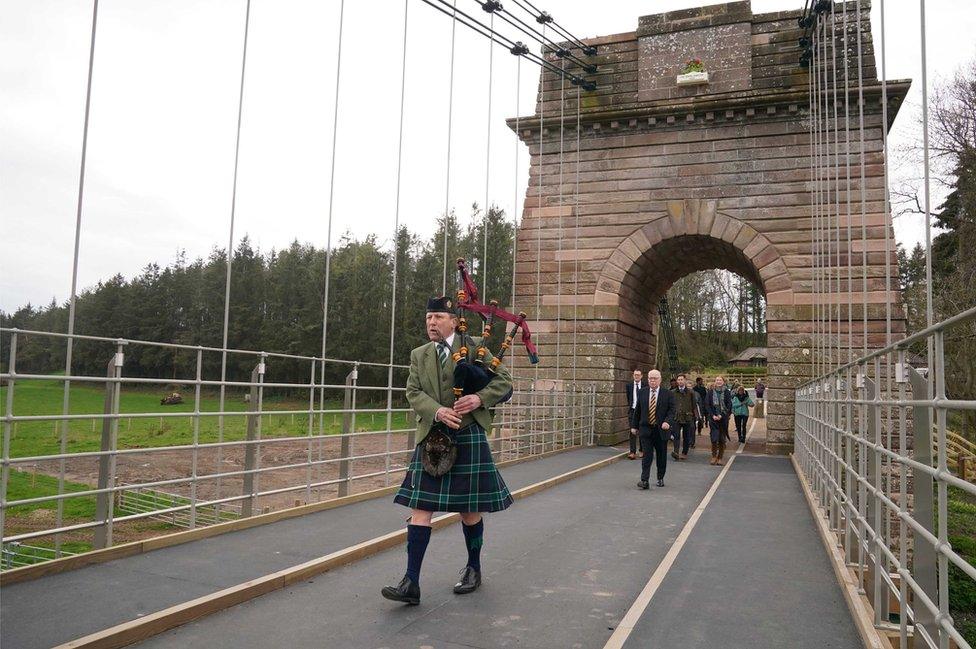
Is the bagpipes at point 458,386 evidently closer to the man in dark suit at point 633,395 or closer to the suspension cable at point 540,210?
the man in dark suit at point 633,395

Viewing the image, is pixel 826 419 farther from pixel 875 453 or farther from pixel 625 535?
pixel 875 453

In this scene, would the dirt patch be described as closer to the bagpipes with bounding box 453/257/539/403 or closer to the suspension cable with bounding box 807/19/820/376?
the suspension cable with bounding box 807/19/820/376

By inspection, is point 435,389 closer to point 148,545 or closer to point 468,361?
point 468,361

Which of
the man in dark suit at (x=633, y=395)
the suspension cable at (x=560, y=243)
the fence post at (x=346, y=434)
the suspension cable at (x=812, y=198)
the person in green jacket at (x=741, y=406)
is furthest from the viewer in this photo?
the person in green jacket at (x=741, y=406)

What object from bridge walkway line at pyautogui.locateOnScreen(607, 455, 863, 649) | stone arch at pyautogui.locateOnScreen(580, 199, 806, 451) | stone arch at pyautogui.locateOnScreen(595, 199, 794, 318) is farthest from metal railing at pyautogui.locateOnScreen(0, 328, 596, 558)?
bridge walkway line at pyautogui.locateOnScreen(607, 455, 863, 649)

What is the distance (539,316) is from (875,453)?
1393cm

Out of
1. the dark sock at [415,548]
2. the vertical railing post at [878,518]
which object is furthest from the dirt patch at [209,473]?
the vertical railing post at [878,518]

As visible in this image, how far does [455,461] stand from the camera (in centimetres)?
423

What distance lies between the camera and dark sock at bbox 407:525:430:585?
4.06 m

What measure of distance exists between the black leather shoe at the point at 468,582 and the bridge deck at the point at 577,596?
0.05m

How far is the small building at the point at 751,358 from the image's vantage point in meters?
52.2

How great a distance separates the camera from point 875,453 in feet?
12.8

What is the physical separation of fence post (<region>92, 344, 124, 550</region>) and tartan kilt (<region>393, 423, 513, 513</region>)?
6.94ft

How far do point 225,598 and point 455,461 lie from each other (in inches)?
56.4
